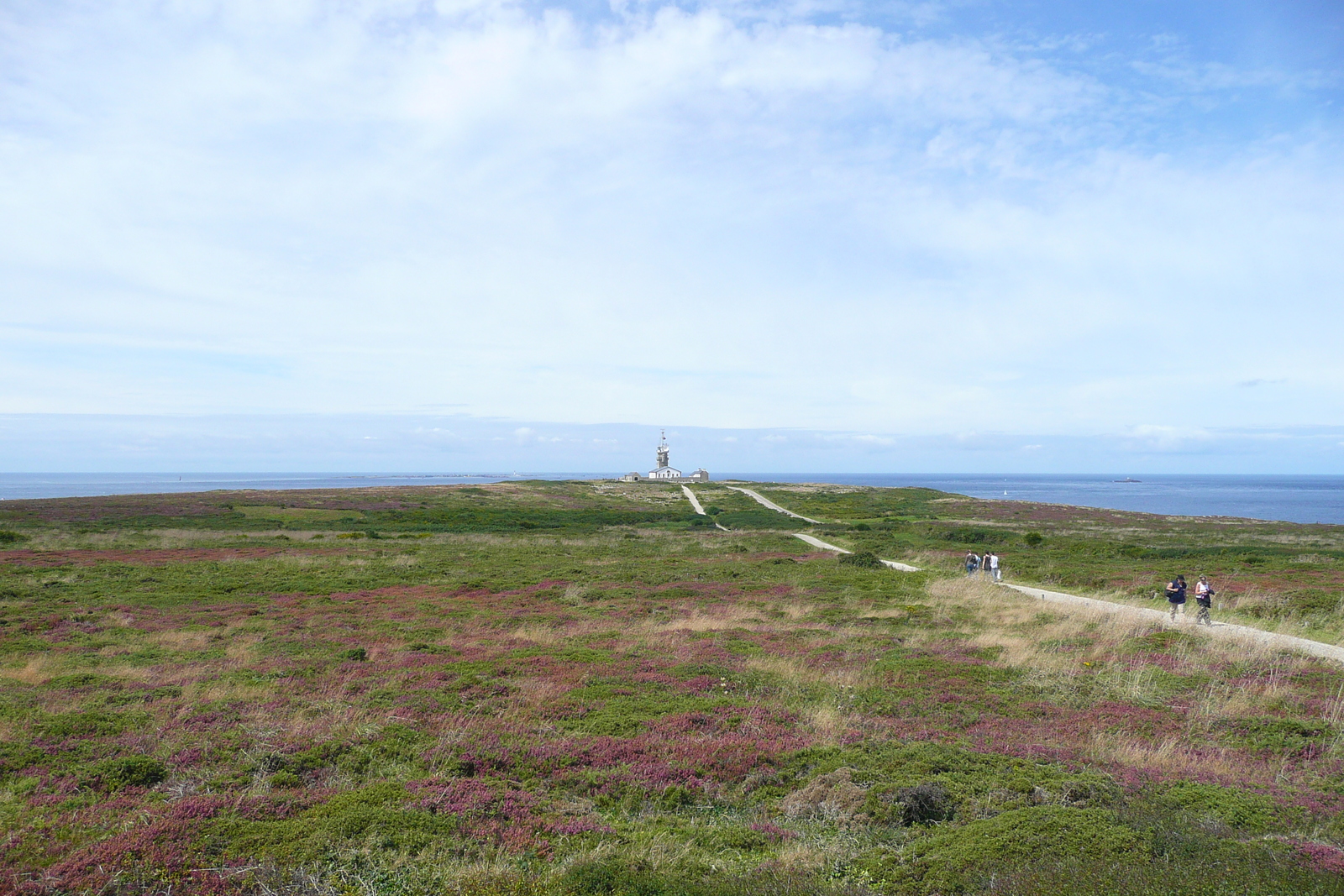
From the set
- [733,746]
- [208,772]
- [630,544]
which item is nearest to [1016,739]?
[733,746]

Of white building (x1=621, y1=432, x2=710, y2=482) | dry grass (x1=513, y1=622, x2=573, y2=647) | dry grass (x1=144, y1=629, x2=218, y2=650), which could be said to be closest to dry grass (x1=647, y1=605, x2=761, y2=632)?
dry grass (x1=513, y1=622, x2=573, y2=647)

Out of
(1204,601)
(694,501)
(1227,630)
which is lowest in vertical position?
(694,501)

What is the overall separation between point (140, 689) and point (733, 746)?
37.1ft

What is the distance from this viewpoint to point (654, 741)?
11.3 m

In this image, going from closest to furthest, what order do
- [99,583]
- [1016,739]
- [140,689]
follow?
[1016,739]
[140,689]
[99,583]

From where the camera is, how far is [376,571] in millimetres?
33219

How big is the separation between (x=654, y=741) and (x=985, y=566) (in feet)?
94.8

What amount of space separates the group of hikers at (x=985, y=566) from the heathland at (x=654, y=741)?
5505mm

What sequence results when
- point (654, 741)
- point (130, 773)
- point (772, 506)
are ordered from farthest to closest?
1. point (772, 506)
2. point (654, 741)
3. point (130, 773)

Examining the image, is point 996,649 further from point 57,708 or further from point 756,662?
point 57,708

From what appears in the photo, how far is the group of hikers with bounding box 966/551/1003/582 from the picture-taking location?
33.2 m

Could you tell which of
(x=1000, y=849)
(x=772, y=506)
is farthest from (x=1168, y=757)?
(x=772, y=506)

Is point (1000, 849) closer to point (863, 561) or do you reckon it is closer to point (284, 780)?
point (284, 780)

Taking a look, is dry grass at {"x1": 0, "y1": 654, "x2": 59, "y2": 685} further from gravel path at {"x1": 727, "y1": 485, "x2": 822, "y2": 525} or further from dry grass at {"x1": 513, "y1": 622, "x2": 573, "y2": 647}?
gravel path at {"x1": 727, "y1": 485, "x2": 822, "y2": 525}
